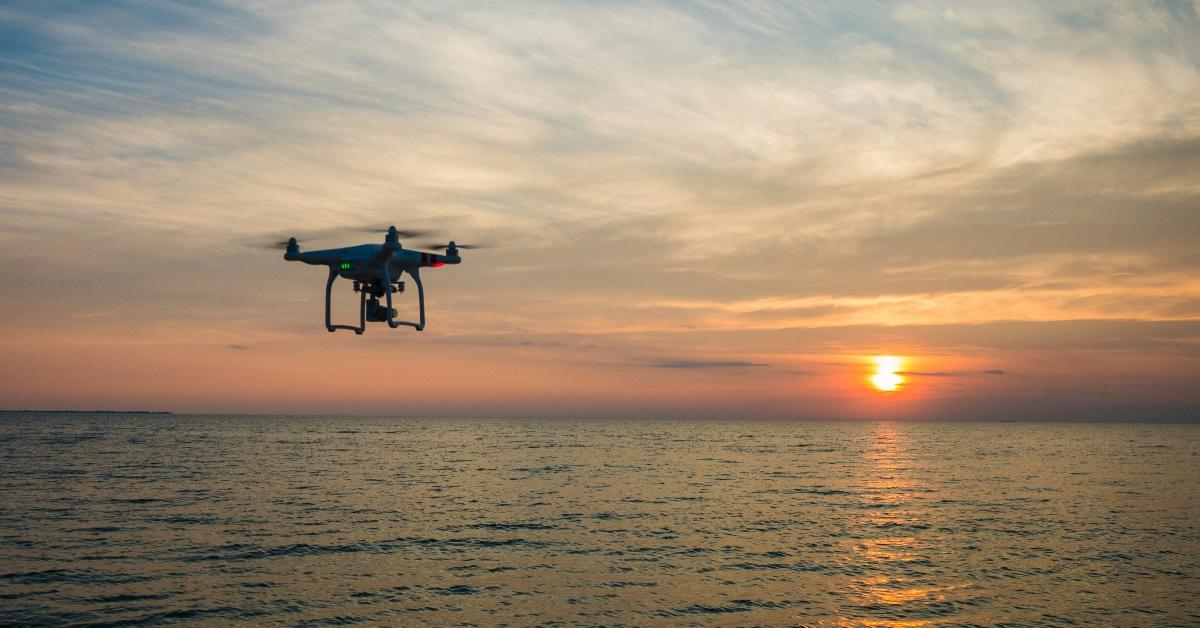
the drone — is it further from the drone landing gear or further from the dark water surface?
the dark water surface

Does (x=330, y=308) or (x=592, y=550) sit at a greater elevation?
(x=330, y=308)

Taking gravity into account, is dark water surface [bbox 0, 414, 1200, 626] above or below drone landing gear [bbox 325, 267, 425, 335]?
below

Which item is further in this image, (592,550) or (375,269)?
(592,550)

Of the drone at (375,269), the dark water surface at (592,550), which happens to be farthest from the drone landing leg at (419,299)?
the dark water surface at (592,550)

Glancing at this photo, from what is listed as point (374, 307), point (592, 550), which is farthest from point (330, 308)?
point (592, 550)

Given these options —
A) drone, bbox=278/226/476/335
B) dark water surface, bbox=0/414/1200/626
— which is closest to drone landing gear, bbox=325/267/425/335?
drone, bbox=278/226/476/335

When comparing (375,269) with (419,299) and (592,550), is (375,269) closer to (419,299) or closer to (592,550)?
(419,299)
